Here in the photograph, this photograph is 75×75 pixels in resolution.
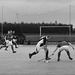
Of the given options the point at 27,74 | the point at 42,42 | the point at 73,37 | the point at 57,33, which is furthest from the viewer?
the point at 57,33

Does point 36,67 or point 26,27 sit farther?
point 26,27

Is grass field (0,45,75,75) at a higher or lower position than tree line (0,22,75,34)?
lower

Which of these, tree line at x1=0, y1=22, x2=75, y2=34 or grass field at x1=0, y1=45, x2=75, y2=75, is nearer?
grass field at x1=0, y1=45, x2=75, y2=75

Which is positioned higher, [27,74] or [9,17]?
[9,17]

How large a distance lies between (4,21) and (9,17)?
906mm

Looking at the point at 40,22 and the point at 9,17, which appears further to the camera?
the point at 40,22

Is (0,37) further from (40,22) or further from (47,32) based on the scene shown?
(47,32)

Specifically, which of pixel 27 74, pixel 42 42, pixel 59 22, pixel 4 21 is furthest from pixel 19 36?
pixel 27 74

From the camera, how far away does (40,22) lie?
43.3 meters

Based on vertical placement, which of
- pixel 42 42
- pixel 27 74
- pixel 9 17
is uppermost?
pixel 9 17

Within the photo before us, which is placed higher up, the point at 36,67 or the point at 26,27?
the point at 26,27

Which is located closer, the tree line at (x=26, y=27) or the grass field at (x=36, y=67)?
the grass field at (x=36, y=67)

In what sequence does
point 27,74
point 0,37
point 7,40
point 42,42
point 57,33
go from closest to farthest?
point 27,74 < point 42,42 < point 7,40 < point 0,37 < point 57,33

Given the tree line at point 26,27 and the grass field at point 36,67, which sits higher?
the tree line at point 26,27
